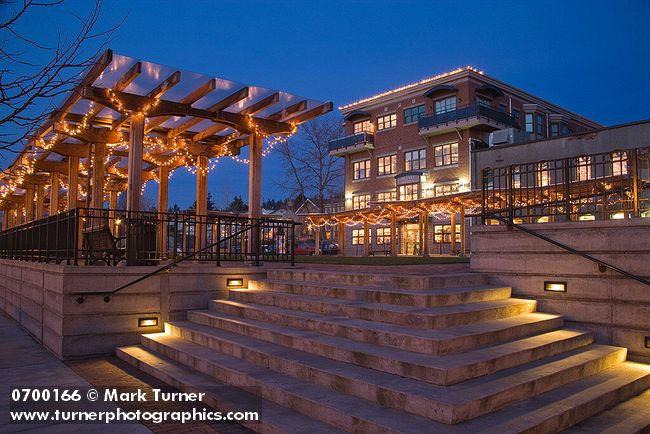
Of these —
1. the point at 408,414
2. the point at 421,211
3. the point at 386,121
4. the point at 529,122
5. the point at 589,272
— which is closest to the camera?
the point at 408,414

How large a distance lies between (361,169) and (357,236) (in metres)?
5.85

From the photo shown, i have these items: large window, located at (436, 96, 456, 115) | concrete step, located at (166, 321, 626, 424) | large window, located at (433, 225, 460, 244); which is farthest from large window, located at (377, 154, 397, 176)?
concrete step, located at (166, 321, 626, 424)

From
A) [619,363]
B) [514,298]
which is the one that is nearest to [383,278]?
[514,298]

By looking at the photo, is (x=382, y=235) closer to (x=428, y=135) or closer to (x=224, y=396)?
(x=428, y=135)

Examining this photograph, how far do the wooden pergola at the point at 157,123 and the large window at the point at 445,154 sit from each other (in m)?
21.9

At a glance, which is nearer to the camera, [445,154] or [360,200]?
[445,154]

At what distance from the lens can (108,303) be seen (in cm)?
880

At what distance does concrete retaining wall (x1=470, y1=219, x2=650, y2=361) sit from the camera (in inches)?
278

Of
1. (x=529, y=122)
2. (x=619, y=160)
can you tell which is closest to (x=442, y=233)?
Answer: (x=529, y=122)

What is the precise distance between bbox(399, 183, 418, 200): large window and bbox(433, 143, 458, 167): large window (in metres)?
2.44

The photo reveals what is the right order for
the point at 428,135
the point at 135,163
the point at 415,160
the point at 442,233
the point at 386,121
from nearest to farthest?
the point at 135,163
the point at 442,233
the point at 428,135
the point at 415,160
the point at 386,121

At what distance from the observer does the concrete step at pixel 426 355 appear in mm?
4902

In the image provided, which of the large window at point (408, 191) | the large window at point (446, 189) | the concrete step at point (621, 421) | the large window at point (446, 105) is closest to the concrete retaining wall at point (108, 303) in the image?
the concrete step at point (621, 421)

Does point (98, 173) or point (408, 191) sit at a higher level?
point (408, 191)
